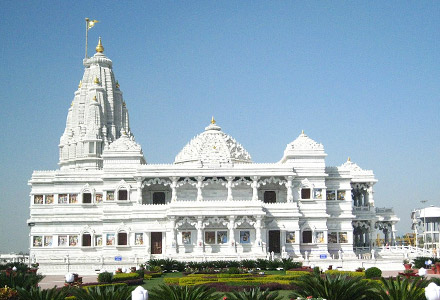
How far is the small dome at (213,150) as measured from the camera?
2355 inches

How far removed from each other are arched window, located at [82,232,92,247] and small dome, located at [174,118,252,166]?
37.8 feet

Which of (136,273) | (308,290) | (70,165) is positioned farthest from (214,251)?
(308,290)

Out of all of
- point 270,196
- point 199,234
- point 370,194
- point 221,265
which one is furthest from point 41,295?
point 370,194

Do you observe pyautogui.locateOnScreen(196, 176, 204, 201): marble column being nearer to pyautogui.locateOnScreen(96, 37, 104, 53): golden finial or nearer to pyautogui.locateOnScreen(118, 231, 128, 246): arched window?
pyautogui.locateOnScreen(118, 231, 128, 246): arched window

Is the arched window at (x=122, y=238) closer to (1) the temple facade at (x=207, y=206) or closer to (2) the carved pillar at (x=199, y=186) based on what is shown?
(1) the temple facade at (x=207, y=206)

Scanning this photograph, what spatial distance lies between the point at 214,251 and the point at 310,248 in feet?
30.8

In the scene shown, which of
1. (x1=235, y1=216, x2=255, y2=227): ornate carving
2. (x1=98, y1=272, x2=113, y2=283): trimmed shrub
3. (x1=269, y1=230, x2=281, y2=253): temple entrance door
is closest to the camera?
(x1=98, y1=272, x2=113, y2=283): trimmed shrub

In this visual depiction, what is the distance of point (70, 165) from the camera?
7169 centimetres

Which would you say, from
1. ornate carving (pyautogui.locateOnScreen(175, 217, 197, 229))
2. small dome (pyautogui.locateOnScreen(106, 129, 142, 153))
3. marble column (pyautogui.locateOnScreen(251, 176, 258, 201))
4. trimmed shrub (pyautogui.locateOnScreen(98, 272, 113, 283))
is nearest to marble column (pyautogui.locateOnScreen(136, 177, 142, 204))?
small dome (pyautogui.locateOnScreen(106, 129, 142, 153))

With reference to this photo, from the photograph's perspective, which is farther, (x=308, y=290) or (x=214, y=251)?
(x=214, y=251)

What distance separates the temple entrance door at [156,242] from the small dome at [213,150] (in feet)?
26.0

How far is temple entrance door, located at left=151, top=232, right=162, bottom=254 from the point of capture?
56.6 metres

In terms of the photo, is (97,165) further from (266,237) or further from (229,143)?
(266,237)

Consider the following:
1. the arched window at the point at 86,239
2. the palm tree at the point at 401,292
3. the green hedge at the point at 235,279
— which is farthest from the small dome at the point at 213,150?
the palm tree at the point at 401,292
